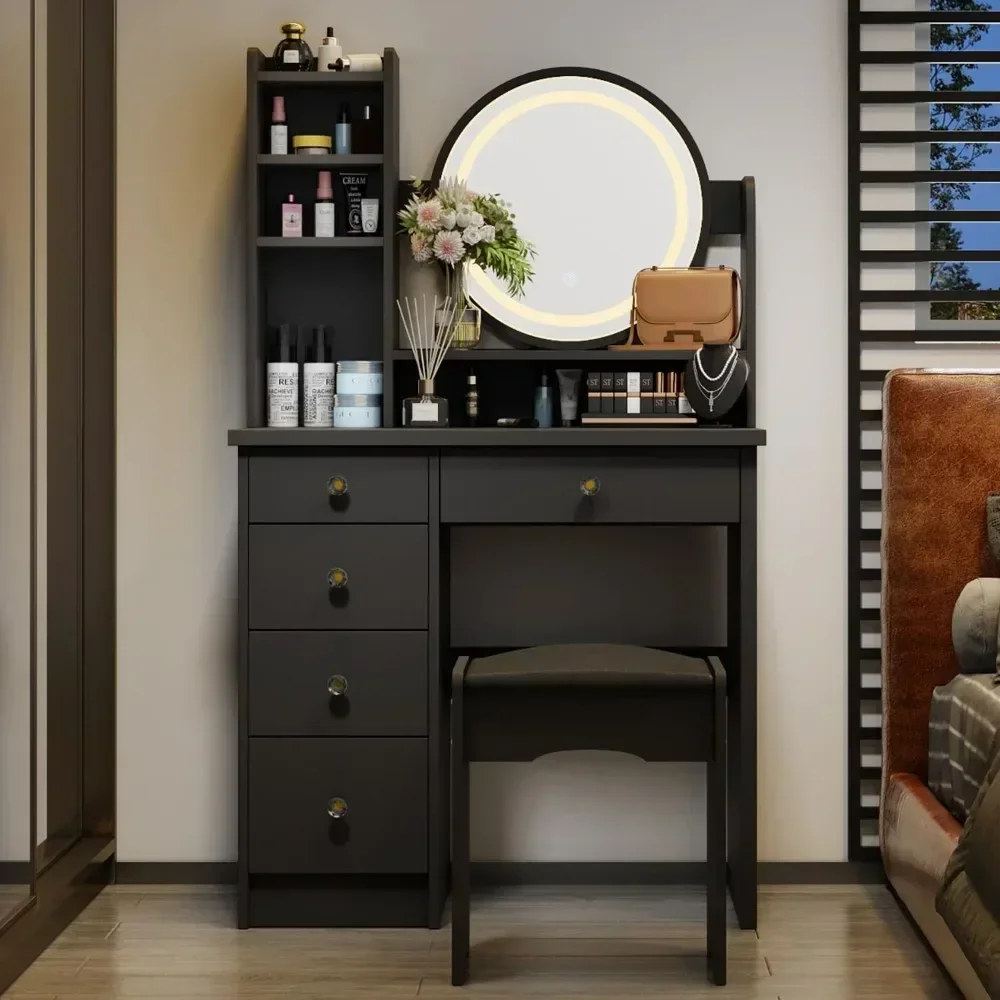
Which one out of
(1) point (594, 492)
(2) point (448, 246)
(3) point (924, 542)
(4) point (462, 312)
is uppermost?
(2) point (448, 246)

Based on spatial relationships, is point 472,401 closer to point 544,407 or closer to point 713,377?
point 544,407

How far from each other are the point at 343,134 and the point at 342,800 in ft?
4.53

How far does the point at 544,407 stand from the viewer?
103 inches

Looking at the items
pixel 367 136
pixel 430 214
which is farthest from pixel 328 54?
pixel 430 214

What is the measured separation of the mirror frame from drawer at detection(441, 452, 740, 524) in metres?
0.38

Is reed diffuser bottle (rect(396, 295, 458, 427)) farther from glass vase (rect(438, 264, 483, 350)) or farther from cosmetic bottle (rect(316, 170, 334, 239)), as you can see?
cosmetic bottle (rect(316, 170, 334, 239))

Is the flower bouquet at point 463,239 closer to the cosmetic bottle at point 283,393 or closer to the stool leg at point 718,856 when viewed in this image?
the cosmetic bottle at point 283,393

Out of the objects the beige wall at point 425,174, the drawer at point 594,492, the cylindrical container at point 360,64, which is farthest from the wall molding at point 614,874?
the cylindrical container at point 360,64

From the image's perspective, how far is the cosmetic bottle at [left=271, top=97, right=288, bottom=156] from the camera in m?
2.54

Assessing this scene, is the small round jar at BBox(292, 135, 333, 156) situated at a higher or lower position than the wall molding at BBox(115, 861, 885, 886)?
higher

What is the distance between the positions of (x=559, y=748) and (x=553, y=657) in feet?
0.54

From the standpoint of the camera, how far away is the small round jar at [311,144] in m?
2.54

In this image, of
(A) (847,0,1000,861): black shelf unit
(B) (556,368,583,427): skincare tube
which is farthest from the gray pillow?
(B) (556,368,583,427): skincare tube

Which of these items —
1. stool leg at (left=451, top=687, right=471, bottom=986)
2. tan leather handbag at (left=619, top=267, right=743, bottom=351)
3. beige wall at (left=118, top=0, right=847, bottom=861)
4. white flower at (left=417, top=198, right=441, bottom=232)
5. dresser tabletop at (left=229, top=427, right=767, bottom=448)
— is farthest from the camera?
beige wall at (left=118, top=0, right=847, bottom=861)
